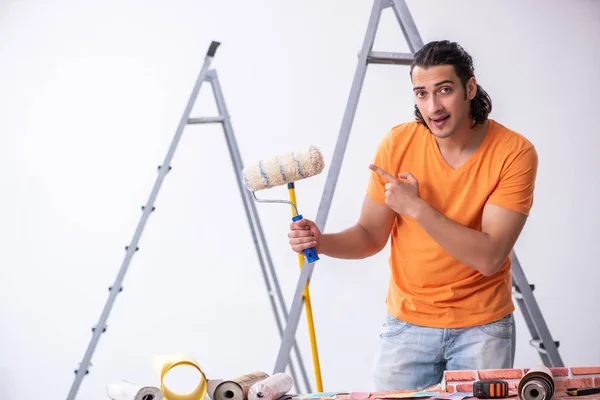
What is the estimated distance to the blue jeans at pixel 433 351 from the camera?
6.75 feet

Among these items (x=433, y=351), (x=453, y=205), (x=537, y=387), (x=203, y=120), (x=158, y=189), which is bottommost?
(x=537, y=387)

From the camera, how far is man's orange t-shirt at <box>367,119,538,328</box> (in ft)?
6.68

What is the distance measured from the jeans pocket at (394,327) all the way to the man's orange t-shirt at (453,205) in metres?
0.02

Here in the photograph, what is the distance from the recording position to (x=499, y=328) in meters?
2.07

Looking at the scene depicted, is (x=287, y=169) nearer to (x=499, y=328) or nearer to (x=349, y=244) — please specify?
(x=349, y=244)

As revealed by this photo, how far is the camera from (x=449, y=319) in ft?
6.80

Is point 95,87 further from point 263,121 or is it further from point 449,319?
point 449,319

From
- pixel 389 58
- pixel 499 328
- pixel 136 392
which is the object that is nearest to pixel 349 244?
pixel 499 328

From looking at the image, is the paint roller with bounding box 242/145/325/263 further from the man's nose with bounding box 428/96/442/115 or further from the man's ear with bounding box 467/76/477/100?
the man's ear with bounding box 467/76/477/100

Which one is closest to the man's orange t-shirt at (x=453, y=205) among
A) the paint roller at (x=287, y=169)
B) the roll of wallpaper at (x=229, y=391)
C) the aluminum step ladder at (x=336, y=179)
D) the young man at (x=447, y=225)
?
the young man at (x=447, y=225)

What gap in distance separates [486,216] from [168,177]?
2506 mm

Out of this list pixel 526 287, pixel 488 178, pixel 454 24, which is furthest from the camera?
pixel 454 24

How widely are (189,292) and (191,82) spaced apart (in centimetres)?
124

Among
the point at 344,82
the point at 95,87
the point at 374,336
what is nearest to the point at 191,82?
the point at 95,87
